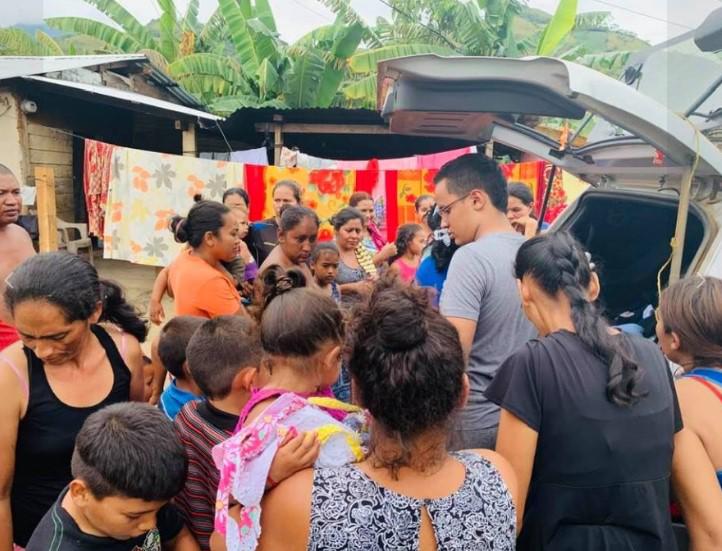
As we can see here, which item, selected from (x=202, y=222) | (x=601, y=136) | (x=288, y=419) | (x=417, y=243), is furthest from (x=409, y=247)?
(x=288, y=419)

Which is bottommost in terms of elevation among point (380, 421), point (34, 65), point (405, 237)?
point (405, 237)

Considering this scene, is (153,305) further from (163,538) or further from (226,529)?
(226,529)

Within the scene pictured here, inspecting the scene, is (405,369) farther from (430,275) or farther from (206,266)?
(206,266)

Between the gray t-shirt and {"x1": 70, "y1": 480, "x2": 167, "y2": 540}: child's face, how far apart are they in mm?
1142

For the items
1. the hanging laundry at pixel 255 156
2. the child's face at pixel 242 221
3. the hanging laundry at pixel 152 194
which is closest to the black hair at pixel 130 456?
the child's face at pixel 242 221

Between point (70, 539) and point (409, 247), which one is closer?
point (70, 539)

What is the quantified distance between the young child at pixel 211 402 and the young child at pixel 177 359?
15.4 inches

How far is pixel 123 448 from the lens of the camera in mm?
1389

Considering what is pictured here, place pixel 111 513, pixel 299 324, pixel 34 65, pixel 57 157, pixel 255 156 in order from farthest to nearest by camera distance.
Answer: pixel 57 157 < pixel 255 156 < pixel 34 65 < pixel 299 324 < pixel 111 513

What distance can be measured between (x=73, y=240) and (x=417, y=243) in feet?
23.2

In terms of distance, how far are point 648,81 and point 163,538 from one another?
3.21 metres

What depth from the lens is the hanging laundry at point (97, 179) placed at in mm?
7863

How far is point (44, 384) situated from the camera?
64.7 inches

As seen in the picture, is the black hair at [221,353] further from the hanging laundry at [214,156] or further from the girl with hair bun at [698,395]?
the hanging laundry at [214,156]
